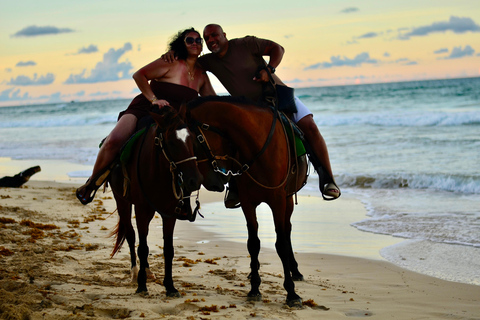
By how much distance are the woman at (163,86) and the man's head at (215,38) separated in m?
0.08

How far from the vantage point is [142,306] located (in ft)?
14.5

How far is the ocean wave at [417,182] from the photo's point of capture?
11.6 m

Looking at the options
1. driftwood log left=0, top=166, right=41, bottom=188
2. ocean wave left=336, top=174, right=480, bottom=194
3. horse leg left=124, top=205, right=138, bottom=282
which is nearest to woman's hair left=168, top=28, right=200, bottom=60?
horse leg left=124, top=205, right=138, bottom=282

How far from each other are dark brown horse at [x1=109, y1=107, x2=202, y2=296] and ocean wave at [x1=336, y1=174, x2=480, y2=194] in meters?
8.27

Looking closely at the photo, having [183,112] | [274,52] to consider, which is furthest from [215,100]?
[274,52]

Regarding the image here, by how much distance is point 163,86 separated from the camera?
5043 mm

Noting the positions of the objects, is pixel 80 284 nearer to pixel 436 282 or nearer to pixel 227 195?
pixel 227 195

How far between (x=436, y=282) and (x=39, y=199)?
278 inches

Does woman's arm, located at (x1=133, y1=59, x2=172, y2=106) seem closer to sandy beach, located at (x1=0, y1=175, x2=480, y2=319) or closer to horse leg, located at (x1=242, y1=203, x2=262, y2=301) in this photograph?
horse leg, located at (x1=242, y1=203, x2=262, y2=301)

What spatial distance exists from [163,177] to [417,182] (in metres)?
9.04

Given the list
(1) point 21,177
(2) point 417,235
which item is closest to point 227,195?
(2) point 417,235

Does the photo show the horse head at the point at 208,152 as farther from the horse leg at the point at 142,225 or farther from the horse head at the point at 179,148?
the horse leg at the point at 142,225

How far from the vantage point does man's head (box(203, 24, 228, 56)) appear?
16.8 ft

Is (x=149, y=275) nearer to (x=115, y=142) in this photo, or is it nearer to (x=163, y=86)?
(x=115, y=142)
